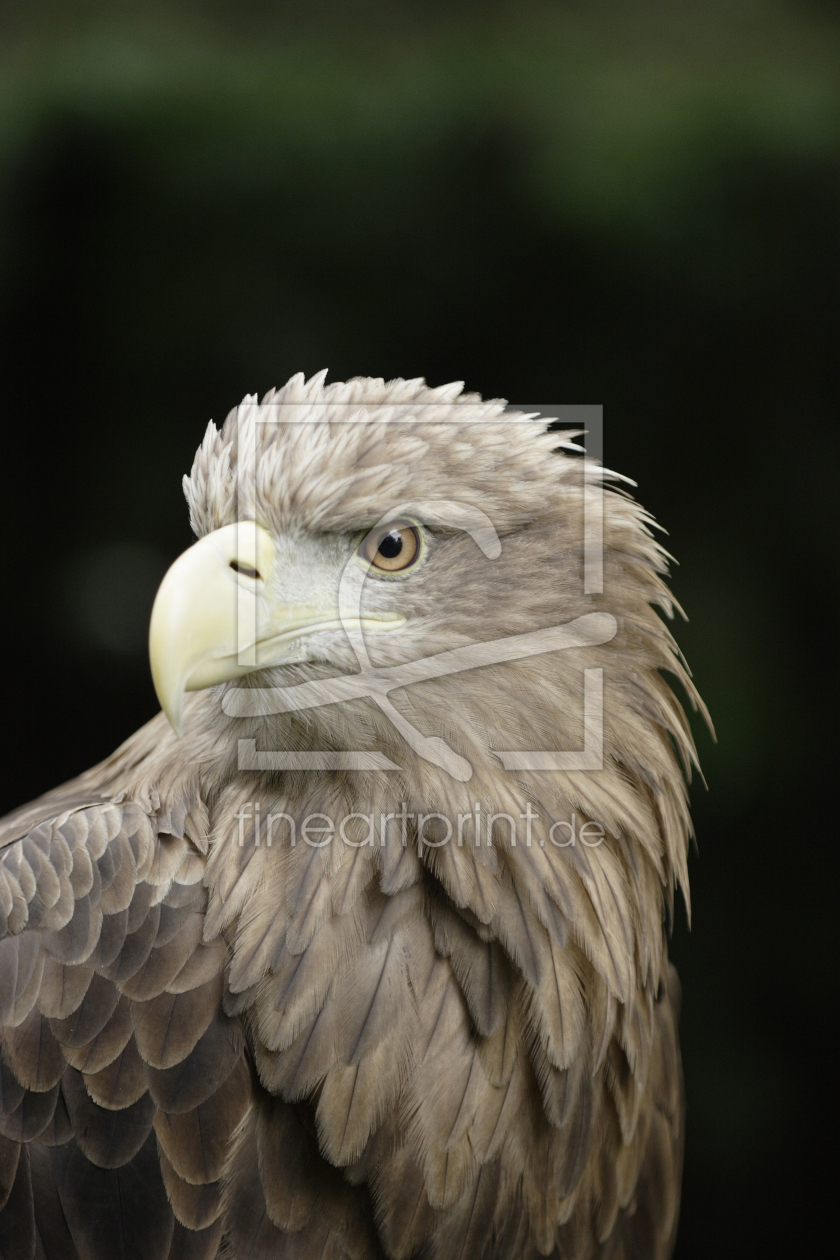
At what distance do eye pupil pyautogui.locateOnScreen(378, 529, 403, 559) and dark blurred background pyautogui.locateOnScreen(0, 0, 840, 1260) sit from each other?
90 cm

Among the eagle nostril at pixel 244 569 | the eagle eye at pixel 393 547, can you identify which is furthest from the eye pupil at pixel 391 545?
the eagle nostril at pixel 244 569

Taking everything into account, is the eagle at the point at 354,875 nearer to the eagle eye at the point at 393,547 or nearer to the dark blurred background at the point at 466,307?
the eagle eye at the point at 393,547

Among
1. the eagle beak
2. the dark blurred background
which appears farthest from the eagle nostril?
the dark blurred background

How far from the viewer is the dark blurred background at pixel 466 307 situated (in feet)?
5.30

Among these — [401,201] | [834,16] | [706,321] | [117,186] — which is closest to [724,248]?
[706,321]

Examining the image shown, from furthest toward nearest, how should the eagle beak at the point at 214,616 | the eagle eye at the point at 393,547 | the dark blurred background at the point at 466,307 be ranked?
the dark blurred background at the point at 466,307 → the eagle eye at the point at 393,547 → the eagle beak at the point at 214,616

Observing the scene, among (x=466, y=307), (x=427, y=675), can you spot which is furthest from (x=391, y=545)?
(x=466, y=307)

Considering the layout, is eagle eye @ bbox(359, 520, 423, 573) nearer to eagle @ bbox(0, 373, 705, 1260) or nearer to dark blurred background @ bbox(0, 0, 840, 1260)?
eagle @ bbox(0, 373, 705, 1260)

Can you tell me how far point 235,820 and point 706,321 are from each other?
3.99 feet

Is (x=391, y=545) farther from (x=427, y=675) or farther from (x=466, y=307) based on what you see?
(x=466, y=307)

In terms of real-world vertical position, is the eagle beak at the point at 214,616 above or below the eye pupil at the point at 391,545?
below

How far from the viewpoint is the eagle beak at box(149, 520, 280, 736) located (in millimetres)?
862

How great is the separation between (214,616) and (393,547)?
19 centimetres

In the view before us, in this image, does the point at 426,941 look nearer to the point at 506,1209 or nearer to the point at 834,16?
the point at 506,1209
